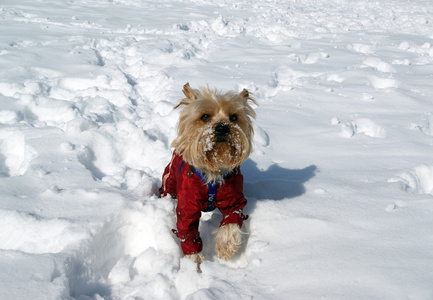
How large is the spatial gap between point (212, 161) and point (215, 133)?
20cm

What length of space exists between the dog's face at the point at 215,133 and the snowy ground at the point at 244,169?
58cm

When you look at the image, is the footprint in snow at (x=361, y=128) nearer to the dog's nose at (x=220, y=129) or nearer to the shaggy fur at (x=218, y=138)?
the shaggy fur at (x=218, y=138)

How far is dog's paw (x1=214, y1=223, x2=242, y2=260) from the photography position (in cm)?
216

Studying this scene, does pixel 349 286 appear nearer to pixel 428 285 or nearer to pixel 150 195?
pixel 428 285

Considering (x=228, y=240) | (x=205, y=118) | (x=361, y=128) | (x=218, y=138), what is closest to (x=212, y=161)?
(x=218, y=138)

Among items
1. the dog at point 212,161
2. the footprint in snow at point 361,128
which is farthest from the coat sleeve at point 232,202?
the footprint in snow at point 361,128

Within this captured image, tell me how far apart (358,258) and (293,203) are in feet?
2.36

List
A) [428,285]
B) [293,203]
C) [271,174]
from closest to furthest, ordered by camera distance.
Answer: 1. [428,285]
2. [293,203]
3. [271,174]

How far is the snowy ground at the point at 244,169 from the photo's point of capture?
1.86 m

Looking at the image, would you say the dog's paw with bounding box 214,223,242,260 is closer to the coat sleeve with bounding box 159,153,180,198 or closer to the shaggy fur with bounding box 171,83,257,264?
the shaggy fur with bounding box 171,83,257,264

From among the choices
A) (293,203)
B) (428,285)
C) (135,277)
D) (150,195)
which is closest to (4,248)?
(135,277)

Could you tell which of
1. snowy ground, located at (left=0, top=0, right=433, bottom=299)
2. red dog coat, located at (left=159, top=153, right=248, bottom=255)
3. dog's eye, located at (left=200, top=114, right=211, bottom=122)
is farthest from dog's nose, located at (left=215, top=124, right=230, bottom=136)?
snowy ground, located at (left=0, top=0, right=433, bottom=299)

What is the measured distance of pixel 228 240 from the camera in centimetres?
215

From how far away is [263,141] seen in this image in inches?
140
